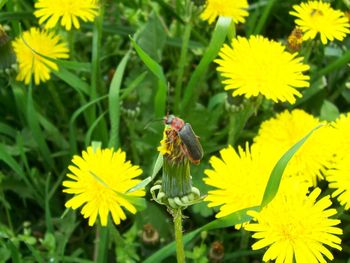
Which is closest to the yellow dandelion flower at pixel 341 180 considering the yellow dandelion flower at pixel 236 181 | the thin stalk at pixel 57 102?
the yellow dandelion flower at pixel 236 181

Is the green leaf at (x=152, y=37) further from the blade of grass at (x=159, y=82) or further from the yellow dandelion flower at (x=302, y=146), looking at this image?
the yellow dandelion flower at (x=302, y=146)

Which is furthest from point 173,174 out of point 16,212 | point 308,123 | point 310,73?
point 310,73

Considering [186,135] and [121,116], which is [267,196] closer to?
[186,135]

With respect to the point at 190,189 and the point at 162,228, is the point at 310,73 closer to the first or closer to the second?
the point at 162,228

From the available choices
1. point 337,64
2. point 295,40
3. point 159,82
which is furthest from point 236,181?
point 337,64

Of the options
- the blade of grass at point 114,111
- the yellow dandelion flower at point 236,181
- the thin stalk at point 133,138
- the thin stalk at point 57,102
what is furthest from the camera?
the thin stalk at point 57,102

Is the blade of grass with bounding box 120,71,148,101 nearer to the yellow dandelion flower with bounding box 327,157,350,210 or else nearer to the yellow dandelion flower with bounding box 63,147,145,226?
the yellow dandelion flower with bounding box 63,147,145,226
